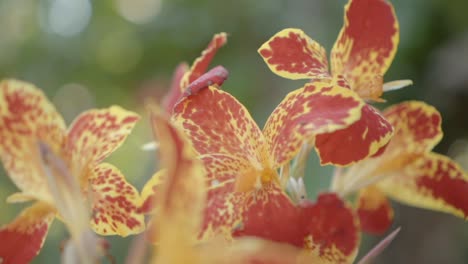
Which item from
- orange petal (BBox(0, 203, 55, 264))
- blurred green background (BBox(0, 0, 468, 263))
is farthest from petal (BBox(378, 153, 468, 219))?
blurred green background (BBox(0, 0, 468, 263))

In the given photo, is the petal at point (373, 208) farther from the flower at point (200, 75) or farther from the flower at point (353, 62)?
the flower at point (200, 75)

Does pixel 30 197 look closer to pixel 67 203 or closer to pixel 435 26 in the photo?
pixel 67 203

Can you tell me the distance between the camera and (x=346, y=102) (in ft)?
2.11

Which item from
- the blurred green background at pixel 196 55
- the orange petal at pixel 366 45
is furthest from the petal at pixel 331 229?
the blurred green background at pixel 196 55

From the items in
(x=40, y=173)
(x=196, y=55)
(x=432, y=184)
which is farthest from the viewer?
(x=196, y=55)

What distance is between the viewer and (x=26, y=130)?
73cm

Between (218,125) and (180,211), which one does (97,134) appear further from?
(180,211)

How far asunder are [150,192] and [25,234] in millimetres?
148

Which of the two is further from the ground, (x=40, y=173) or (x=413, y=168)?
(x=40, y=173)

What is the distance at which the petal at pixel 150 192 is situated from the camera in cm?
69

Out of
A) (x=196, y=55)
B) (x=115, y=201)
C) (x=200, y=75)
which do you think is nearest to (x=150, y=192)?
(x=115, y=201)

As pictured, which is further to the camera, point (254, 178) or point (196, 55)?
point (196, 55)

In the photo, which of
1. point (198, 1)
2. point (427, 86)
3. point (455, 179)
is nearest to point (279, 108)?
point (455, 179)

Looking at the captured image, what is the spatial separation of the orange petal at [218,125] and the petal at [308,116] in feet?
0.07
